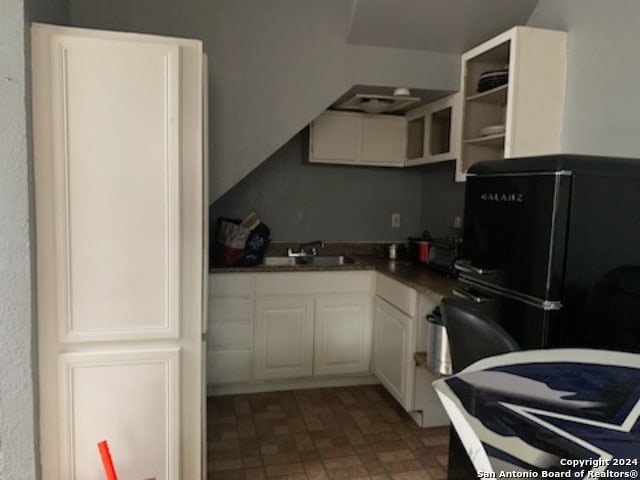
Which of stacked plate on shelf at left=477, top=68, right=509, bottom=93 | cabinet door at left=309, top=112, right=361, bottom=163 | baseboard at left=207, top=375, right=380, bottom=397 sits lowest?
baseboard at left=207, top=375, right=380, bottom=397

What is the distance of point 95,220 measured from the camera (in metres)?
1.66

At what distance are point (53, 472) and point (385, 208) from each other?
2728mm

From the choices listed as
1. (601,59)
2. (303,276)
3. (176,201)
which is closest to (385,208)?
(303,276)

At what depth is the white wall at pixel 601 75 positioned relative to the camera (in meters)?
1.88

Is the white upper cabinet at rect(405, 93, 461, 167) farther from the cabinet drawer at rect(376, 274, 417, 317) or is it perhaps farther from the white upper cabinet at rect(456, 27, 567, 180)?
the cabinet drawer at rect(376, 274, 417, 317)

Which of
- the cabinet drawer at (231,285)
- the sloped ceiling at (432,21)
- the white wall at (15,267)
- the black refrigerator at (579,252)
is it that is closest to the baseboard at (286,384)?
the cabinet drawer at (231,285)

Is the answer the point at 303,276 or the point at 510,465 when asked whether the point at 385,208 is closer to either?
the point at 303,276

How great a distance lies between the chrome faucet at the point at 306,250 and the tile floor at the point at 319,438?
3.18 ft

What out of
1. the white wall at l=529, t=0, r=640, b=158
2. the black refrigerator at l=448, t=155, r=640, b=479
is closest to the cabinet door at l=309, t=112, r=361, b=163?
the white wall at l=529, t=0, r=640, b=158

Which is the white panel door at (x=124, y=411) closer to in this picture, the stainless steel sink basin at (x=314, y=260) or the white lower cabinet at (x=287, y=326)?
the white lower cabinet at (x=287, y=326)

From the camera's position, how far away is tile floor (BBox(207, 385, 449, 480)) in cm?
220

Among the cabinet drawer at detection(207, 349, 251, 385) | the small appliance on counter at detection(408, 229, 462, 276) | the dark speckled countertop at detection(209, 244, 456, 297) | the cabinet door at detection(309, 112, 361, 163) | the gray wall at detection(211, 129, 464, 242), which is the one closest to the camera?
the dark speckled countertop at detection(209, 244, 456, 297)

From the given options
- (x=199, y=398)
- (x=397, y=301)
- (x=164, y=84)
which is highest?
(x=164, y=84)

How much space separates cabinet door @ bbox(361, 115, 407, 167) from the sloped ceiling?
2.57 ft
